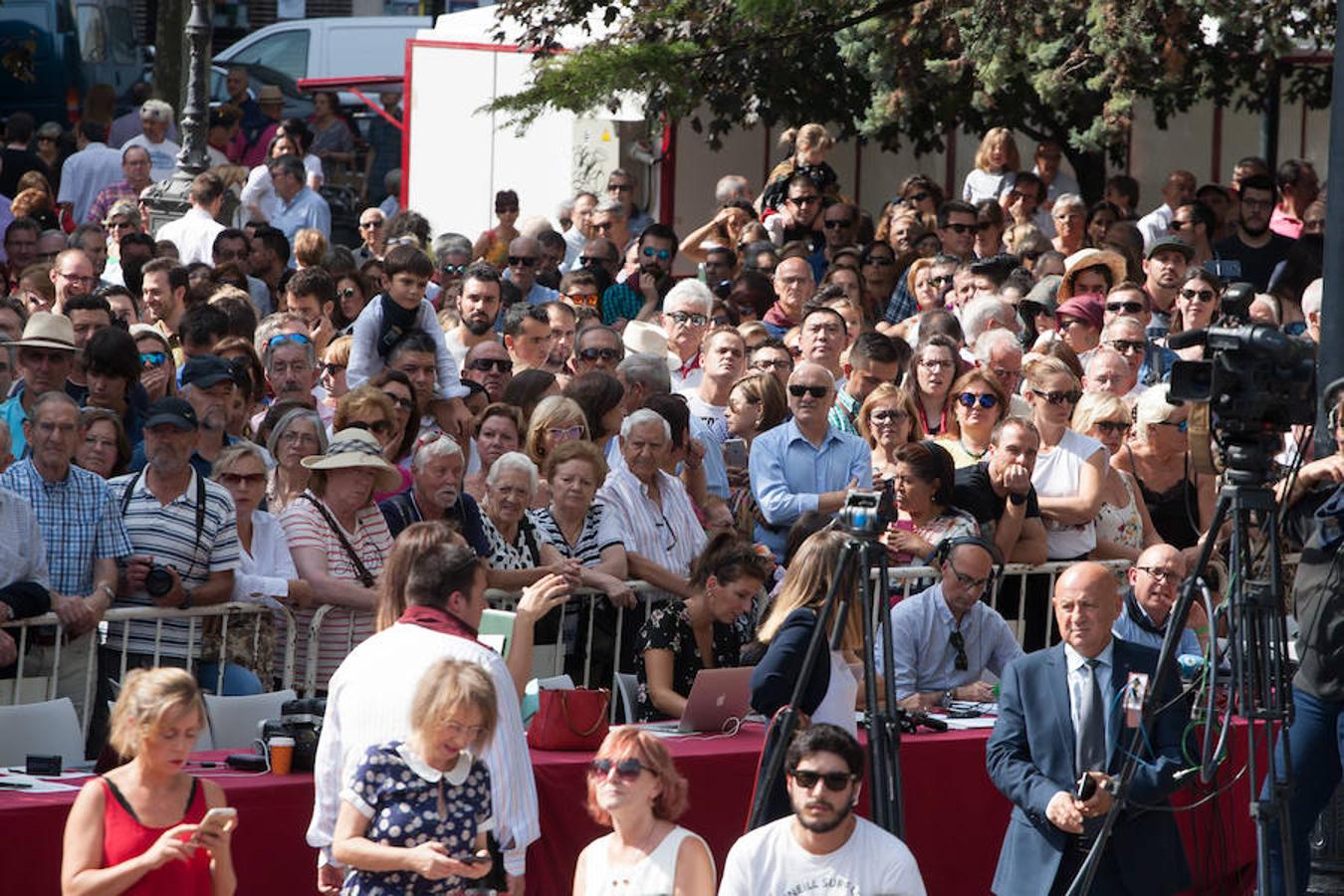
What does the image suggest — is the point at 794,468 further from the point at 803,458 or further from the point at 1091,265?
the point at 1091,265

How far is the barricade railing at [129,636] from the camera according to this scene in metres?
8.69

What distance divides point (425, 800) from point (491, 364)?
5635mm

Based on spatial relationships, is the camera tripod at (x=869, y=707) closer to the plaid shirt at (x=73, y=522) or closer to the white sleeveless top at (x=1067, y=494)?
the plaid shirt at (x=73, y=522)

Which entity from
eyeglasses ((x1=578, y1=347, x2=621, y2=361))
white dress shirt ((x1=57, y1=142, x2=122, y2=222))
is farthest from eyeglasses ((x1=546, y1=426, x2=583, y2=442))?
white dress shirt ((x1=57, y1=142, x2=122, y2=222))

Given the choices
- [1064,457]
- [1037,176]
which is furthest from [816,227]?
[1064,457]

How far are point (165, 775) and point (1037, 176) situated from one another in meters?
11.1

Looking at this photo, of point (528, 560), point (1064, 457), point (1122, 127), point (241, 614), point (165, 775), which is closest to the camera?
point (165, 775)

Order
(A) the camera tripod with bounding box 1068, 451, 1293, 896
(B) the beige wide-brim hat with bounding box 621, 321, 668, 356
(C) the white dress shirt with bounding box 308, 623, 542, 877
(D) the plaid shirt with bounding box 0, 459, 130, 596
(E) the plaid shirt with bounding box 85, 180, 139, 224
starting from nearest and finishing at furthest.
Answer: (C) the white dress shirt with bounding box 308, 623, 542, 877 → (A) the camera tripod with bounding box 1068, 451, 1293, 896 → (D) the plaid shirt with bounding box 0, 459, 130, 596 → (B) the beige wide-brim hat with bounding box 621, 321, 668, 356 → (E) the plaid shirt with bounding box 85, 180, 139, 224

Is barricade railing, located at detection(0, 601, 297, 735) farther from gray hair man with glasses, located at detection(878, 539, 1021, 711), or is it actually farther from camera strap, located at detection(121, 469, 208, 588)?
gray hair man with glasses, located at detection(878, 539, 1021, 711)

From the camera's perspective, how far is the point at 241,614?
30.1ft

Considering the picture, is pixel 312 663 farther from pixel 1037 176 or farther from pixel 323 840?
pixel 1037 176

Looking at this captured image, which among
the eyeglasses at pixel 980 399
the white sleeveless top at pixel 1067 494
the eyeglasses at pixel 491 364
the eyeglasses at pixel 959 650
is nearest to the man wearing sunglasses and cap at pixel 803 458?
the eyeglasses at pixel 980 399

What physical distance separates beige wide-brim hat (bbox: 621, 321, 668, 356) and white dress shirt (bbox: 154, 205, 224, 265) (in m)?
4.30

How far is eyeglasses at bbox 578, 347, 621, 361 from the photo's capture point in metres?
12.4
